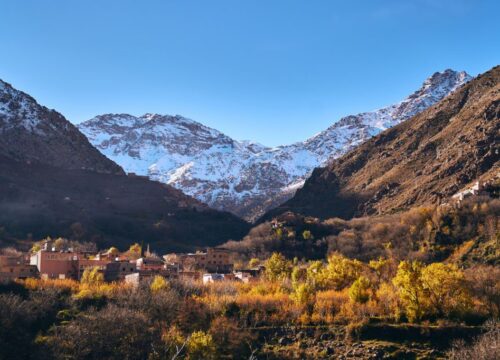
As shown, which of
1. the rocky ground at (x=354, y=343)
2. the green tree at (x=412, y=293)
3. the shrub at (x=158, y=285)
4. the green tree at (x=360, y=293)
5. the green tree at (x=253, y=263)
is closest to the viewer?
the rocky ground at (x=354, y=343)

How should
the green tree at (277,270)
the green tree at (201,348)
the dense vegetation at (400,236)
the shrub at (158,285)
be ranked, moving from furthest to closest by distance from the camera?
1. the dense vegetation at (400,236)
2. the green tree at (277,270)
3. the shrub at (158,285)
4. the green tree at (201,348)

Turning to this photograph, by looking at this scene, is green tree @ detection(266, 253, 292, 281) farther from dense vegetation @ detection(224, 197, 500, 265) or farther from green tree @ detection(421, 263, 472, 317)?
green tree @ detection(421, 263, 472, 317)

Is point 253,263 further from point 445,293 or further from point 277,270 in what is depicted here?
point 445,293

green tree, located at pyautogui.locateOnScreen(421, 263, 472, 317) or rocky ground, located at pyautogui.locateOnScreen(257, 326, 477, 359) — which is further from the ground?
green tree, located at pyautogui.locateOnScreen(421, 263, 472, 317)

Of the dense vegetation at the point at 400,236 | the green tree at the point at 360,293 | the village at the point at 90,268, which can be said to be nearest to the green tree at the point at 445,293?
the green tree at the point at 360,293

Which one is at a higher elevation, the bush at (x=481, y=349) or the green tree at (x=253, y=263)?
the green tree at (x=253, y=263)

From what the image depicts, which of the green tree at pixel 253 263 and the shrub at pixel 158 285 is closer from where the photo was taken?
the shrub at pixel 158 285

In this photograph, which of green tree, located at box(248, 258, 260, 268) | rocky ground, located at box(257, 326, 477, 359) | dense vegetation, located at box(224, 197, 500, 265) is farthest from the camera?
green tree, located at box(248, 258, 260, 268)

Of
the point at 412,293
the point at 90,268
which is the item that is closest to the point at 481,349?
the point at 412,293

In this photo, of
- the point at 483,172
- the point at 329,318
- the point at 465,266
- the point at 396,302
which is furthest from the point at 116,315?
the point at 483,172

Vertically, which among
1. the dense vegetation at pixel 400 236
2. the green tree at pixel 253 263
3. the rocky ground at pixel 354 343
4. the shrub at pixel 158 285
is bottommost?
the rocky ground at pixel 354 343

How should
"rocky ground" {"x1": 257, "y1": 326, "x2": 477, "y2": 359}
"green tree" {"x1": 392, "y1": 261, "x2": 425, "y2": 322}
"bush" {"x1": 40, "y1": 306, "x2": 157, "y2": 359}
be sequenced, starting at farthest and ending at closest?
"green tree" {"x1": 392, "y1": 261, "x2": 425, "y2": 322}
"rocky ground" {"x1": 257, "y1": 326, "x2": 477, "y2": 359}
"bush" {"x1": 40, "y1": 306, "x2": 157, "y2": 359}

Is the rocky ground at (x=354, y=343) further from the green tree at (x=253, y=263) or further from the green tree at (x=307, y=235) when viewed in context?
the green tree at (x=307, y=235)

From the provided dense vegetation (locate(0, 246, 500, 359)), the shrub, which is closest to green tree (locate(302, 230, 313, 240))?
dense vegetation (locate(0, 246, 500, 359))
